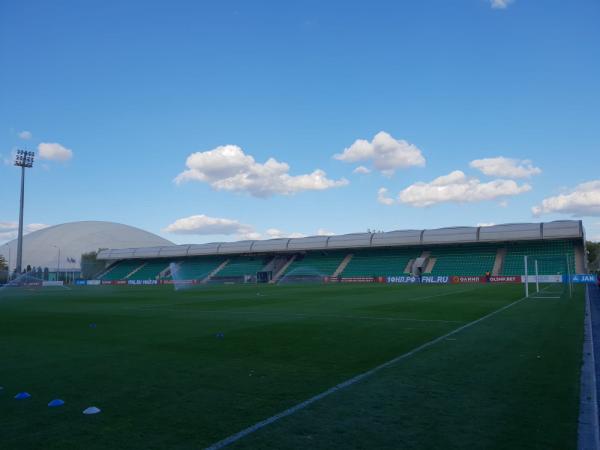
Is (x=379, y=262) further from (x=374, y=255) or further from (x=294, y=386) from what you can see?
(x=294, y=386)

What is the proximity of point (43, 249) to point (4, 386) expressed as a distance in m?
143

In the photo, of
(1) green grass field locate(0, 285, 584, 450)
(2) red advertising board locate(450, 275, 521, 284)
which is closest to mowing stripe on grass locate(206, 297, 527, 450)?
(1) green grass field locate(0, 285, 584, 450)

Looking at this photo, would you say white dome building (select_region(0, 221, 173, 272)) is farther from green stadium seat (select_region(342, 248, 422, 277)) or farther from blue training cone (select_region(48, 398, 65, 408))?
blue training cone (select_region(48, 398, 65, 408))

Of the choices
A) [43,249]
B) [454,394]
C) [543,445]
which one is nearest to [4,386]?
[454,394]

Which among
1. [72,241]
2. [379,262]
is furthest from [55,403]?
[72,241]

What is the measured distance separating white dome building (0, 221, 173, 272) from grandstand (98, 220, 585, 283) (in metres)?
52.5

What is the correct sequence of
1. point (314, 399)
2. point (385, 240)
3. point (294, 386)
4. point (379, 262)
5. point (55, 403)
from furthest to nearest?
1. point (385, 240)
2. point (379, 262)
3. point (294, 386)
4. point (314, 399)
5. point (55, 403)

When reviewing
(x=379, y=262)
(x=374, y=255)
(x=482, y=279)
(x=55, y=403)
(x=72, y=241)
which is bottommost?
(x=55, y=403)

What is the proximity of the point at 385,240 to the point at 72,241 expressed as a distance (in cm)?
10461

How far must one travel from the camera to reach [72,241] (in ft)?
447

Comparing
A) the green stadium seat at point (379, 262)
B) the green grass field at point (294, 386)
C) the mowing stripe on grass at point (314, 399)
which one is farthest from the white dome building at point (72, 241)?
the mowing stripe on grass at point (314, 399)

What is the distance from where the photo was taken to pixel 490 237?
57.9 meters

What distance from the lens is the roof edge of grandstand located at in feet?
181

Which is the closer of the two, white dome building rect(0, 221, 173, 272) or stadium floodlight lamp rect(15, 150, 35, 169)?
stadium floodlight lamp rect(15, 150, 35, 169)
